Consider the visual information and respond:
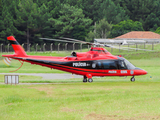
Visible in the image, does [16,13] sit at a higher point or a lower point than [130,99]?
higher

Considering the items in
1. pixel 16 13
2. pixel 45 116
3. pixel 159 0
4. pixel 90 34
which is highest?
pixel 159 0

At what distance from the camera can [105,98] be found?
18.5 m

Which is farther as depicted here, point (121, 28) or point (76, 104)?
point (121, 28)

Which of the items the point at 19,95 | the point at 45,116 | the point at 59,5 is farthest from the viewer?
the point at 59,5

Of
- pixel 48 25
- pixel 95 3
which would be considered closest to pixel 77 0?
pixel 95 3

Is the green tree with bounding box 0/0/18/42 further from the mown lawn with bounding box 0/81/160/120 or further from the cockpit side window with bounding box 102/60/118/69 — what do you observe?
the mown lawn with bounding box 0/81/160/120

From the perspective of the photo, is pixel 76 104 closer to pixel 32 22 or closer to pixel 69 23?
pixel 32 22

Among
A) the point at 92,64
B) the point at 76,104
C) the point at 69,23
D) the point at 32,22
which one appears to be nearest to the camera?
the point at 76,104

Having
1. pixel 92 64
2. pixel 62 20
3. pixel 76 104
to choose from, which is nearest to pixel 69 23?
pixel 62 20

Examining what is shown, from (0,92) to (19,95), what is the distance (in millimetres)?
1661

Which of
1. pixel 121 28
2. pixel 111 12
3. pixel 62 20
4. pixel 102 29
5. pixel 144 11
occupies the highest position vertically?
pixel 144 11

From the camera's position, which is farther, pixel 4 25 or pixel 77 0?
pixel 77 0

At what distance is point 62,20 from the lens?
336ft

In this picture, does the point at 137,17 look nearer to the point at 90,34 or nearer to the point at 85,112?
the point at 90,34
